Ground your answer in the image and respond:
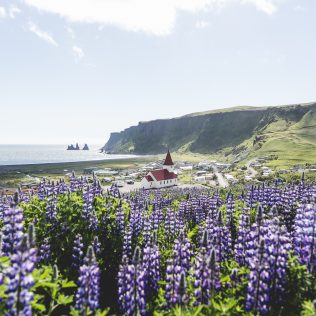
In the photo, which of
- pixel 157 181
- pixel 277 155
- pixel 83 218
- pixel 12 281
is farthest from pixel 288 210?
pixel 277 155

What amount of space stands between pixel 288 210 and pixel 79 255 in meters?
9.05

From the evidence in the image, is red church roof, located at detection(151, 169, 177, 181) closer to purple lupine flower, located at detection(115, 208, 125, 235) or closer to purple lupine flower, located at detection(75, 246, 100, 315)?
purple lupine flower, located at detection(115, 208, 125, 235)

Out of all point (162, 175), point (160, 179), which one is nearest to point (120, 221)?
point (160, 179)

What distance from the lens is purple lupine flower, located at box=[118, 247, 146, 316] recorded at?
789cm

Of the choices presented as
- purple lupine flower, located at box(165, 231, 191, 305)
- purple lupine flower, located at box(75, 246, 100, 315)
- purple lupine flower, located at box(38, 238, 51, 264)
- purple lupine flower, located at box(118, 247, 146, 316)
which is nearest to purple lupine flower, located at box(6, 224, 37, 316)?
purple lupine flower, located at box(75, 246, 100, 315)

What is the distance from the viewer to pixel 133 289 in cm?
810

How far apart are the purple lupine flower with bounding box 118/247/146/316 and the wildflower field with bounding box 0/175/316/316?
3 cm

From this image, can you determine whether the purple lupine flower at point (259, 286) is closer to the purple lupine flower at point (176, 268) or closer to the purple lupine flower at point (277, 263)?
the purple lupine flower at point (277, 263)

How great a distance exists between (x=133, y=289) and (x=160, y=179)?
73.6 m

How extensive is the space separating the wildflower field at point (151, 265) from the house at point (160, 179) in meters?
66.1

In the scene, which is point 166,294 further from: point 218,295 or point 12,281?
point 12,281

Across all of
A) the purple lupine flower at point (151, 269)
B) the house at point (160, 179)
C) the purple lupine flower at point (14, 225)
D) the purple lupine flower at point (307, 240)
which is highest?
the purple lupine flower at point (14, 225)

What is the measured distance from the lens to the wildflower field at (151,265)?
691 centimetres

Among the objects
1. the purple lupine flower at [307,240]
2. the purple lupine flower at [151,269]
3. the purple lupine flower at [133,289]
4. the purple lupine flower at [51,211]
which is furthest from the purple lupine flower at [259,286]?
the purple lupine flower at [51,211]
